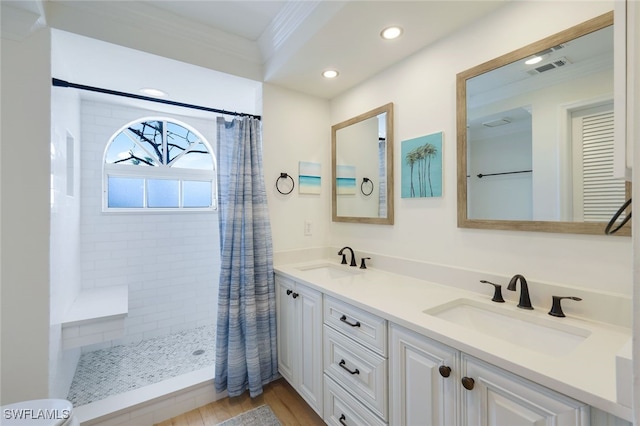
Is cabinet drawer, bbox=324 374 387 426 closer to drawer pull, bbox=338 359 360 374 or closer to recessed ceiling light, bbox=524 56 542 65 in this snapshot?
drawer pull, bbox=338 359 360 374

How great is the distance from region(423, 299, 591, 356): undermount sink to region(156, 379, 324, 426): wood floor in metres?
1.13

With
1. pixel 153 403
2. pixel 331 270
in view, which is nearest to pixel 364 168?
pixel 331 270

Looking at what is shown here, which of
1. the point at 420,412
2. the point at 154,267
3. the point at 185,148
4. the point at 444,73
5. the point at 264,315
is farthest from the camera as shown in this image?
the point at 185,148

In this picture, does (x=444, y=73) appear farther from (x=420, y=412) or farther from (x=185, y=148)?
(x=185, y=148)

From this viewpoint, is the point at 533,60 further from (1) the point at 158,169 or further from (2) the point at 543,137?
(1) the point at 158,169

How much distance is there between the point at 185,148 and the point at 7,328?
7.04 ft

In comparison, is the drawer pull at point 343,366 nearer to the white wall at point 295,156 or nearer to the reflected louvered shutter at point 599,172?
the white wall at point 295,156

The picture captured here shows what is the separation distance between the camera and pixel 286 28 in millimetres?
1753

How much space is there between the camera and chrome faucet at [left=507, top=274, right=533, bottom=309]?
1.19 meters

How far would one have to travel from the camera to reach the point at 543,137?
120 centimetres

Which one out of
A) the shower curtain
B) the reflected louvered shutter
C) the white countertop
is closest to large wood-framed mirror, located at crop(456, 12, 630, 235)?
the reflected louvered shutter

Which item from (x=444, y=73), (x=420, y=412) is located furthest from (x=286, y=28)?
(x=420, y=412)

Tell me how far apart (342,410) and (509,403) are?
0.93m

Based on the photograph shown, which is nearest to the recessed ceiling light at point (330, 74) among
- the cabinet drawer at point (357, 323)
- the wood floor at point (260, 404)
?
the cabinet drawer at point (357, 323)
